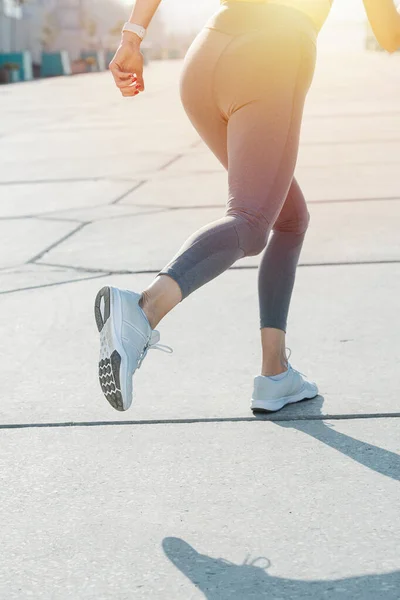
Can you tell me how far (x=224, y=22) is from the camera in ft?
8.97

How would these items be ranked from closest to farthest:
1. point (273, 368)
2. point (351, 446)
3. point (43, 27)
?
point (351, 446)
point (273, 368)
point (43, 27)

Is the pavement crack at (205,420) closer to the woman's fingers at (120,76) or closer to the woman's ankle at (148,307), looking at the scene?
the woman's ankle at (148,307)

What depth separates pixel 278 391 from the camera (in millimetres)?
3145

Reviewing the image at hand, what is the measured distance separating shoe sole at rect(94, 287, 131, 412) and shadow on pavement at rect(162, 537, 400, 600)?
437mm

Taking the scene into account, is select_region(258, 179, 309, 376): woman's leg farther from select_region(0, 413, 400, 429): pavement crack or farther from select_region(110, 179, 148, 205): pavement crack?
select_region(110, 179, 148, 205): pavement crack

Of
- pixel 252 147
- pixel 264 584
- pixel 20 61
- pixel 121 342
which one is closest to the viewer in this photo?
pixel 264 584

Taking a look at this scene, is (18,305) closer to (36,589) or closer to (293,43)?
(293,43)

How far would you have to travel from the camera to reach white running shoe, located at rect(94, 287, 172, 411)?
95.8 inches

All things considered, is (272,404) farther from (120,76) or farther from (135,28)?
(135,28)

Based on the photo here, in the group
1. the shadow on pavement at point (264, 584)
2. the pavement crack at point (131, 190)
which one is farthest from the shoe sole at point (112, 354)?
the pavement crack at point (131, 190)

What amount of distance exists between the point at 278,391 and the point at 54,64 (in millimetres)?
55414

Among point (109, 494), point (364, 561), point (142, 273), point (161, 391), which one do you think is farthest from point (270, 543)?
point (142, 273)

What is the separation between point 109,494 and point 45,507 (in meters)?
0.16

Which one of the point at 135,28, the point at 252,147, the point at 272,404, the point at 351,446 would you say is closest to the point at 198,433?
the point at 272,404
